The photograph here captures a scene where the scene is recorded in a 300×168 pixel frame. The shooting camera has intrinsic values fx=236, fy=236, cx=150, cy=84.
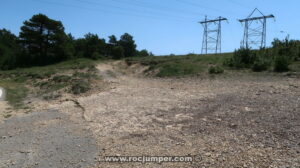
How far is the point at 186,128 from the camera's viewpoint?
17.3 feet

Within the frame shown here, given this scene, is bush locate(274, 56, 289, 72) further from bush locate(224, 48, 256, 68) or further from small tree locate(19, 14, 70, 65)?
small tree locate(19, 14, 70, 65)

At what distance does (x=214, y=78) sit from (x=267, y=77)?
8.12 ft

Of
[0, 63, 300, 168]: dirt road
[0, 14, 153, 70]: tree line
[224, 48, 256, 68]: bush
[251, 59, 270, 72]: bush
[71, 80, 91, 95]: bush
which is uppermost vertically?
[0, 14, 153, 70]: tree line

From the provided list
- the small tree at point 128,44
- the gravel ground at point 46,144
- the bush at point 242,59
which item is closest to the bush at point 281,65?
the bush at point 242,59

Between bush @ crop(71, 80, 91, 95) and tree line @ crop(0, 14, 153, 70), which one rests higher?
tree line @ crop(0, 14, 153, 70)

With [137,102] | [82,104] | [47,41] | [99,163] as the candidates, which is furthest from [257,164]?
[47,41]

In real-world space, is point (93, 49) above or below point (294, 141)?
above

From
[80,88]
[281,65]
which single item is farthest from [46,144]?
[281,65]

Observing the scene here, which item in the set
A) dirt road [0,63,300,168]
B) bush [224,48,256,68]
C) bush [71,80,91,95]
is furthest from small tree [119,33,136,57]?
dirt road [0,63,300,168]

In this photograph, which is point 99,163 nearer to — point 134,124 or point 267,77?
point 134,124

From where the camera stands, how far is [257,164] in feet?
11.4

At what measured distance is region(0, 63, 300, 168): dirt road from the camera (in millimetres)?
3911

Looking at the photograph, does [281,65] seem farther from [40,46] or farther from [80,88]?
[40,46]

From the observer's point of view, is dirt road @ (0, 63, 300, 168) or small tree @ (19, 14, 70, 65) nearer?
dirt road @ (0, 63, 300, 168)
